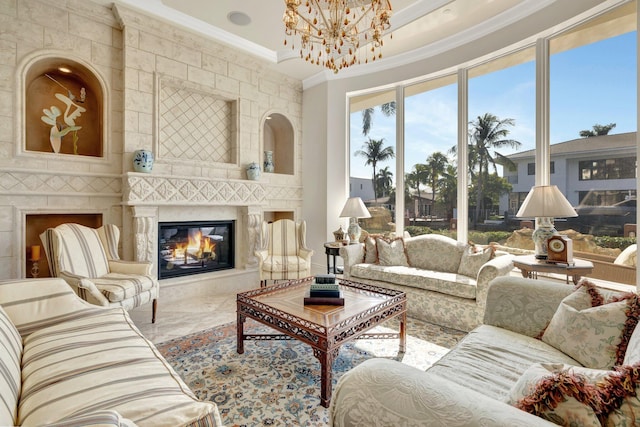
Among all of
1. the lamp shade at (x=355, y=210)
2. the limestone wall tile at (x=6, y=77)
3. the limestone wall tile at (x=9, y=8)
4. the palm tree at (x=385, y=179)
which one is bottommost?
the lamp shade at (x=355, y=210)

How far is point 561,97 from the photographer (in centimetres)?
305

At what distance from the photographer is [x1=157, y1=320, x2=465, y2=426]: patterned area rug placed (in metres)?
1.75

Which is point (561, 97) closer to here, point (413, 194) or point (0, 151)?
point (413, 194)

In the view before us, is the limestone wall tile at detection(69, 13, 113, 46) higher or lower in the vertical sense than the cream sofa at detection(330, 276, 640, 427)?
higher

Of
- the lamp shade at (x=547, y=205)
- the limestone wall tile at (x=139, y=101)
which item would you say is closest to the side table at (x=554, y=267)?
the lamp shade at (x=547, y=205)

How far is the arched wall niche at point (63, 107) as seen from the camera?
3213 millimetres

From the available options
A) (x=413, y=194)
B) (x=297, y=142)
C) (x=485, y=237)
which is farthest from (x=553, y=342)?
(x=297, y=142)

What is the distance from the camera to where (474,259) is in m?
3.12

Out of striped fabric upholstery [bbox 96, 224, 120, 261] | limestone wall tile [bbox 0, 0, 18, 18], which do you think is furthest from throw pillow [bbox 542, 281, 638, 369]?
limestone wall tile [bbox 0, 0, 18, 18]

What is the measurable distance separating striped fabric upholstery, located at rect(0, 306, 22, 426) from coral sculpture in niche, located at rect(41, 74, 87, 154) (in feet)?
8.78

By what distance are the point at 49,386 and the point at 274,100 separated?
4486 millimetres

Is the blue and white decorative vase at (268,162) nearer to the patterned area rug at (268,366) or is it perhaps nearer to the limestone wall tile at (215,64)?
the limestone wall tile at (215,64)

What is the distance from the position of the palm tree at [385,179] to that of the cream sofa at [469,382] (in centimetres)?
298

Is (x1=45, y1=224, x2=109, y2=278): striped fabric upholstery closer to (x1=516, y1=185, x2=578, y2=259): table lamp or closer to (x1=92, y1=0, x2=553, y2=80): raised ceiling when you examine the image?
(x1=92, y1=0, x2=553, y2=80): raised ceiling
